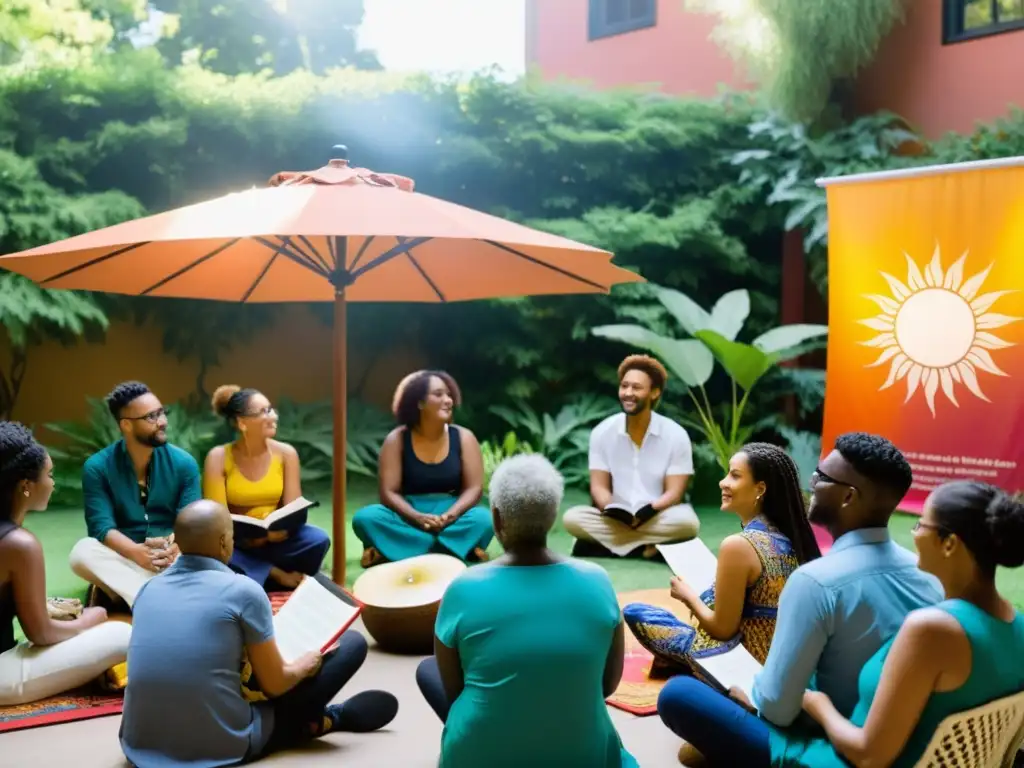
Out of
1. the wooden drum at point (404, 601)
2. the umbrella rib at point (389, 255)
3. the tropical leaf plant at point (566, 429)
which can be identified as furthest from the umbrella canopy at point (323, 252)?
the tropical leaf plant at point (566, 429)

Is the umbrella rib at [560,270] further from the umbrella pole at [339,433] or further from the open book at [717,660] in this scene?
the open book at [717,660]

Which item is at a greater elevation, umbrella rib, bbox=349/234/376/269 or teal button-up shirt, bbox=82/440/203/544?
umbrella rib, bbox=349/234/376/269

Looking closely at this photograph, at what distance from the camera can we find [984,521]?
7.69 ft

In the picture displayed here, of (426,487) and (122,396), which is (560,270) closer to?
(426,487)

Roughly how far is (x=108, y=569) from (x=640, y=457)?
3273 mm

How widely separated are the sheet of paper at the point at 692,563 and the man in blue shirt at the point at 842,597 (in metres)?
1.02

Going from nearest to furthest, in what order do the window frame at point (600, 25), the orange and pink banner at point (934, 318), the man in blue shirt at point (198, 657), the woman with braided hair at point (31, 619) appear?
the man in blue shirt at point (198, 657)
the woman with braided hair at point (31, 619)
the orange and pink banner at point (934, 318)
the window frame at point (600, 25)

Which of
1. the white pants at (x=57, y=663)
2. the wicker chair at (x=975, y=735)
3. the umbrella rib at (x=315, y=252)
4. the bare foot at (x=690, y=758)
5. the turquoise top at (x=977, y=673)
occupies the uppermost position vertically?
the umbrella rib at (x=315, y=252)

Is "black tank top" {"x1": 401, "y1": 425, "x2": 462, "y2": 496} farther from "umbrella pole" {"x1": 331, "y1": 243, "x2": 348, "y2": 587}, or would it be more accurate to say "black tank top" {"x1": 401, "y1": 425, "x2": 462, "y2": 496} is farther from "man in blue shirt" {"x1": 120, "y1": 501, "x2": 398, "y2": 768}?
"man in blue shirt" {"x1": 120, "y1": 501, "x2": 398, "y2": 768}

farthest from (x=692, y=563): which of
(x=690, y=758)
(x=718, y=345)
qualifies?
(x=718, y=345)

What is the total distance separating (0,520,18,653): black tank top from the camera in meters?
3.58

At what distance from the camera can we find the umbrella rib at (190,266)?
5.29 metres

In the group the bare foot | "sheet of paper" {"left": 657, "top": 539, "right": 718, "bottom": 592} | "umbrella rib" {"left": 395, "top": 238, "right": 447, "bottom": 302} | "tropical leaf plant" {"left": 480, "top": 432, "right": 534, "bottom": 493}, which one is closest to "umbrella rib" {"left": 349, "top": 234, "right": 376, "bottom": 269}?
"umbrella rib" {"left": 395, "top": 238, "right": 447, "bottom": 302}

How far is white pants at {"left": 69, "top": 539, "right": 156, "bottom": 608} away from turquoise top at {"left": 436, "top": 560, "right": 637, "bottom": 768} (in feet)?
9.05
